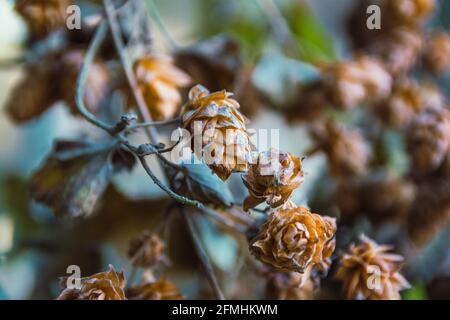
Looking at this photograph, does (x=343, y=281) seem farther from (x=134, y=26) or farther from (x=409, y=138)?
(x=134, y=26)

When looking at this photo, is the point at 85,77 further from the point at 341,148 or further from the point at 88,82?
the point at 341,148

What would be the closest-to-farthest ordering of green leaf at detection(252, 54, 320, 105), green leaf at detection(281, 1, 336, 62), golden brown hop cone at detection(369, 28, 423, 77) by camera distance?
green leaf at detection(252, 54, 320, 105) → golden brown hop cone at detection(369, 28, 423, 77) → green leaf at detection(281, 1, 336, 62)

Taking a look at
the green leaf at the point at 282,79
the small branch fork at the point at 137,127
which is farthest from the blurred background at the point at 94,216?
the small branch fork at the point at 137,127

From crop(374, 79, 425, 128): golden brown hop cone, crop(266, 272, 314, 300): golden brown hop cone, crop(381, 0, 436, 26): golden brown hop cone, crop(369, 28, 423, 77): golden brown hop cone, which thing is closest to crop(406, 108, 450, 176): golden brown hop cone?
crop(374, 79, 425, 128): golden brown hop cone

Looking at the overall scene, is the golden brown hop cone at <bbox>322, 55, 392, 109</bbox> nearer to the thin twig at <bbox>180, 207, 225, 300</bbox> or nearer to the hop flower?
the hop flower

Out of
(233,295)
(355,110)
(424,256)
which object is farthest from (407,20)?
(233,295)

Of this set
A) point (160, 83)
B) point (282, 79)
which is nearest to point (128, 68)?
Result: point (160, 83)
